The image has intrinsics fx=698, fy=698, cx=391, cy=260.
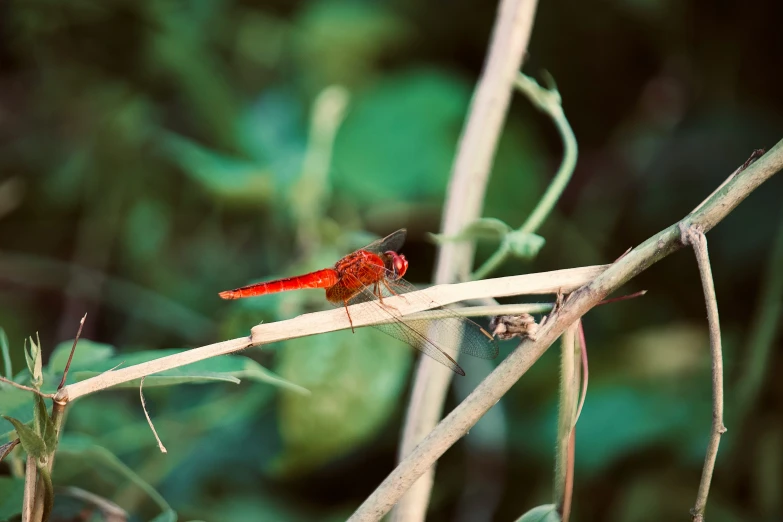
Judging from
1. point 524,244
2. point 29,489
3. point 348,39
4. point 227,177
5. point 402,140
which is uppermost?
point 348,39

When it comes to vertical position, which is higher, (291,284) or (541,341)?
(291,284)

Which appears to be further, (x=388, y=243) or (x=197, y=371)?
(x=388, y=243)

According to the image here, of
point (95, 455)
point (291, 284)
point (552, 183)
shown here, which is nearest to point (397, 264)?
point (291, 284)

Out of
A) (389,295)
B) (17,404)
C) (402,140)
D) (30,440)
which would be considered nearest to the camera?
(30,440)

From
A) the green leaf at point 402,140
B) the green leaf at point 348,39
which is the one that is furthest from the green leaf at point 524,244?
the green leaf at point 348,39

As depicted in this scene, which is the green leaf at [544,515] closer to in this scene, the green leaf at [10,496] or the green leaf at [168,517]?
the green leaf at [168,517]

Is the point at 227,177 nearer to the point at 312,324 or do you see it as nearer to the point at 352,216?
the point at 352,216

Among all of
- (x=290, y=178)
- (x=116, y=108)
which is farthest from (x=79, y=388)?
(x=116, y=108)
